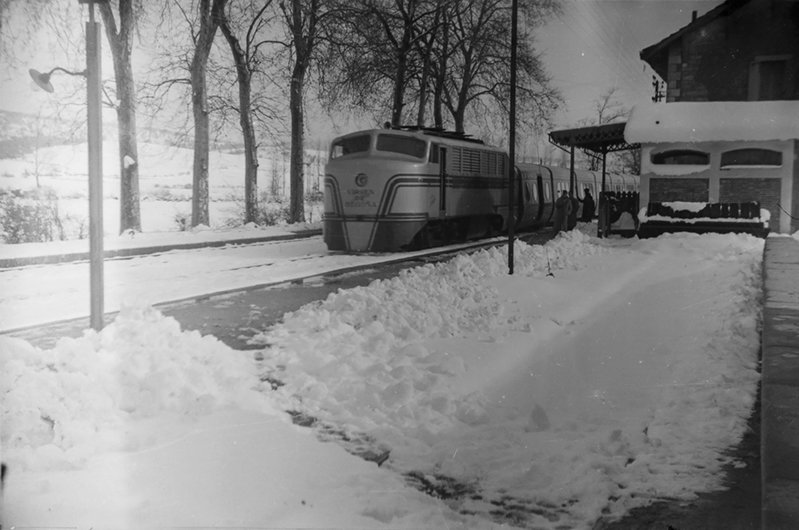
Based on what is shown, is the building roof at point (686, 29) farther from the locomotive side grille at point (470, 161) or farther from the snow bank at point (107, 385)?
the snow bank at point (107, 385)

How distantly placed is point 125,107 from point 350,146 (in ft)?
24.7

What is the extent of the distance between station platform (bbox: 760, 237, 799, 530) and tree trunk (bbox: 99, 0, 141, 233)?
58.9ft

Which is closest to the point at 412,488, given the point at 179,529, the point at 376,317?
the point at 179,529

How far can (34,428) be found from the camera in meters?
4.20

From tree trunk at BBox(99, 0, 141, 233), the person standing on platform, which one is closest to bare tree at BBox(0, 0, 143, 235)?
tree trunk at BBox(99, 0, 141, 233)

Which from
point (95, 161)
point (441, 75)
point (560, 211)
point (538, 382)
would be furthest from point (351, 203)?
point (441, 75)

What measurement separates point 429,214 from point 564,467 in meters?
13.7

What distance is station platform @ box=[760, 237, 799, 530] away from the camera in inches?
121

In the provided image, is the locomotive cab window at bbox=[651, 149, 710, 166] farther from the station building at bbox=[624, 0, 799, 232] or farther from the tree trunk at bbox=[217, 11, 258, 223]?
the tree trunk at bbox=[217, 11, 258, 223]

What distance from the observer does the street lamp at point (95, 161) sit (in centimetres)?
533

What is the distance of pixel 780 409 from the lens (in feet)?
14.3

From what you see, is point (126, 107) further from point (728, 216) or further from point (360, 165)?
point (728, 216)

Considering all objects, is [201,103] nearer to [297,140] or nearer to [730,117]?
[297,140]

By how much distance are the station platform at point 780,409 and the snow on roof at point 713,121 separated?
1209cm
